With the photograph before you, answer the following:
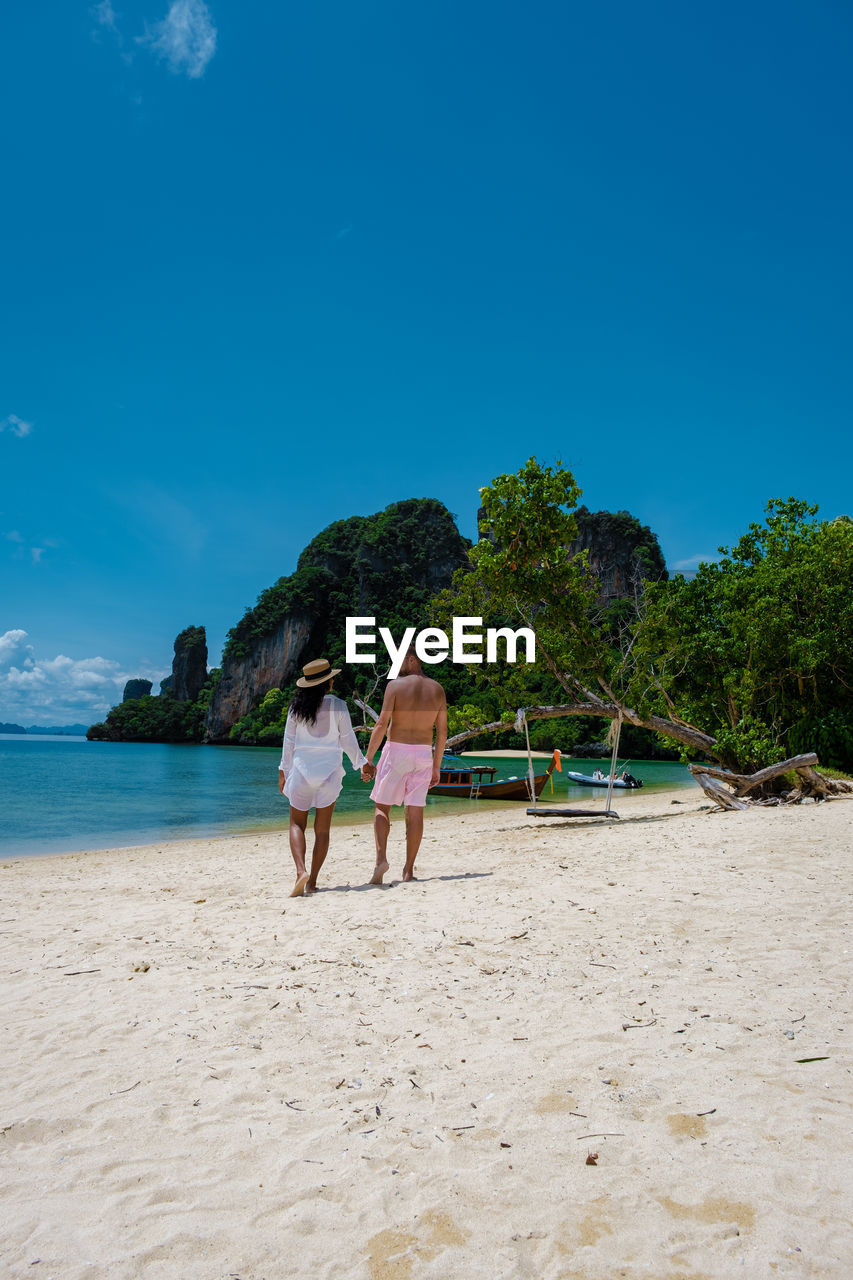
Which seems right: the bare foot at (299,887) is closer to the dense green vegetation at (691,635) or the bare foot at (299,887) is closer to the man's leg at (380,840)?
the man's leg at (380,840)

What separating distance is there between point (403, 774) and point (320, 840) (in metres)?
0.93

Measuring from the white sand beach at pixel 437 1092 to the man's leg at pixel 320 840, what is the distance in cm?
86

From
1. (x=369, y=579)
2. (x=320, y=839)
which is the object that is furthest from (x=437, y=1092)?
(x=369, y=579)

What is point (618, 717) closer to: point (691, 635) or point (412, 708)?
point (691, 635)

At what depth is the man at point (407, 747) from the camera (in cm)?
655

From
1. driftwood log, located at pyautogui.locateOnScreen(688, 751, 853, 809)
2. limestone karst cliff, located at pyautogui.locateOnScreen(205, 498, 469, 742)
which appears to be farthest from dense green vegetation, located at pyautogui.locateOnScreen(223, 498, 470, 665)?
driftwood log, located at pyautogui.locateOnScreen(688, 751, 853, 809)

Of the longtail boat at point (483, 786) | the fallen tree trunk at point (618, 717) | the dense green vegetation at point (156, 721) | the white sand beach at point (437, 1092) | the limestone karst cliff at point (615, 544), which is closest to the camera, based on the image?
the white sand beach at point (437, 1092)

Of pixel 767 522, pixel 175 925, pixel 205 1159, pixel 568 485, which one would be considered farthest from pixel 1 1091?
pixel 767 522

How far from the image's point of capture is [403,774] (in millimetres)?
6566

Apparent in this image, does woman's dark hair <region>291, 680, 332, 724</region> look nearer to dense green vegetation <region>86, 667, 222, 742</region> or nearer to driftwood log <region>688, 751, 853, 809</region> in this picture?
driftwood log <region>688, 751, 853, 809</region>

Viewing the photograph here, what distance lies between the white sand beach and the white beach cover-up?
41.0 inches

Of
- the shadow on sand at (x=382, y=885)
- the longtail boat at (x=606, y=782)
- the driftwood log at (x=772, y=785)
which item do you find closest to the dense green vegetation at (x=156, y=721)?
the longtail boat at (x=606, y=782)

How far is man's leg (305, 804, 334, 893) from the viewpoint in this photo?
6.24 metres

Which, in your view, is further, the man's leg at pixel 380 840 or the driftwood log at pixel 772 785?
the driftwood log at pixel 772 785
